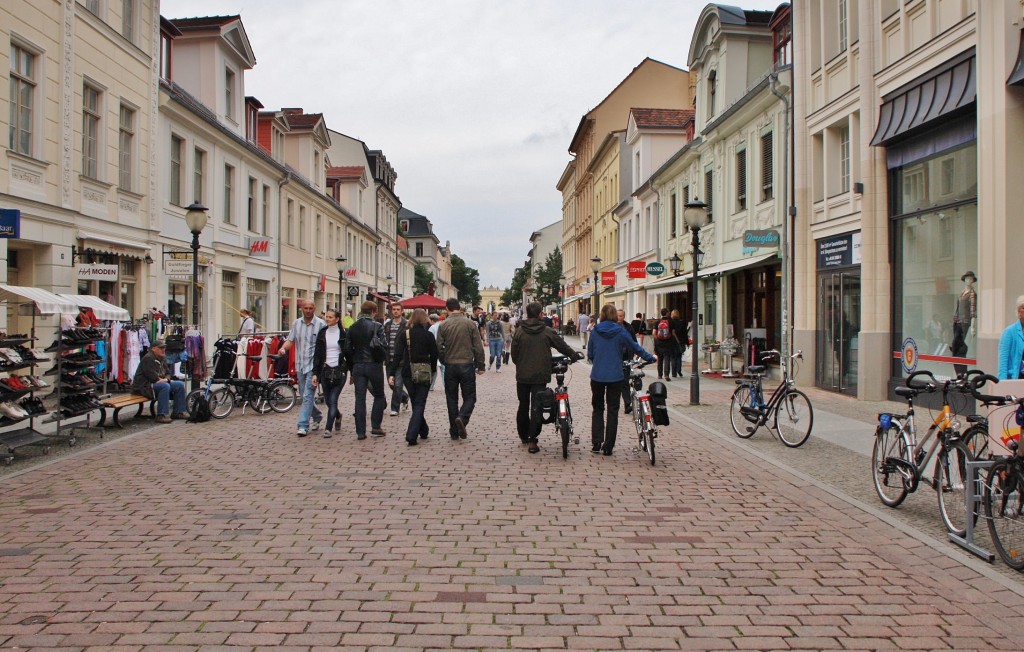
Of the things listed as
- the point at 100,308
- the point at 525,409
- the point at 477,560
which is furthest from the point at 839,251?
the point at 100,308

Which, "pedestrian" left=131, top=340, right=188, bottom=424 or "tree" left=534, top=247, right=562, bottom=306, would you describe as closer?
"pedestrian" left=131, top=340, right=188, bottom=424

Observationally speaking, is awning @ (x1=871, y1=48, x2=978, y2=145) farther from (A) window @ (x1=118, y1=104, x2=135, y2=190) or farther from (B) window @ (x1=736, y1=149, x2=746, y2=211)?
(A) window @ (x1=118, y1=104, x2=135, y2=190)

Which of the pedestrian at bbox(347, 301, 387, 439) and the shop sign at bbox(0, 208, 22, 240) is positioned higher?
the shop sign at bbox(0, 208, 22, 240)

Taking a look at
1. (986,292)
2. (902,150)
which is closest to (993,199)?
(986,292)

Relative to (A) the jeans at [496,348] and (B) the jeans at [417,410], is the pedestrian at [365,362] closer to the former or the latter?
(B) the jeans at [417,410]

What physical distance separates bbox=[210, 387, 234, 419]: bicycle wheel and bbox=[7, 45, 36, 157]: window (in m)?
5.60

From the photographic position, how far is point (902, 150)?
13.7 m

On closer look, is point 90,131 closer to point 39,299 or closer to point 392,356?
point 39,299

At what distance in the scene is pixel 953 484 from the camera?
19.0ft

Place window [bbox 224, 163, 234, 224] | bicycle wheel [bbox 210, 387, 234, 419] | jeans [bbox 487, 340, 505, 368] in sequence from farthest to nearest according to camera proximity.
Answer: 1. window [bbox 224, 163, 234, 224]
2. jeans [bbox 487, 340, 505, 368]
3. bicycle wheel [bbox 210, 387, 234, 419]

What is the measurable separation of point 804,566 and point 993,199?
8069mm

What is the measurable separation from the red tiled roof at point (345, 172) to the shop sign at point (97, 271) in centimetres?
3242

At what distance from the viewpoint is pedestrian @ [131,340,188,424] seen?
40.1 feet

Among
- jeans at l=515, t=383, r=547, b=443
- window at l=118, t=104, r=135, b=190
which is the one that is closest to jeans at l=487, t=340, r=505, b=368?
window at l=118, t=104, r=135, b=190
